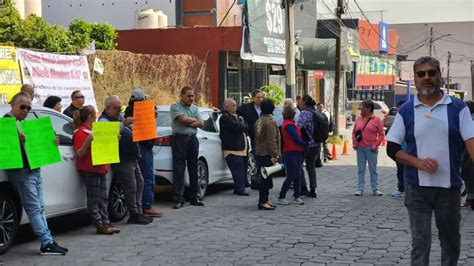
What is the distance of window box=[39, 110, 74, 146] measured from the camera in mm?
8531

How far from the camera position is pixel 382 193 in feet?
41.7

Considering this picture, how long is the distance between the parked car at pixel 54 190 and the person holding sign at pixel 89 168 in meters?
0.16

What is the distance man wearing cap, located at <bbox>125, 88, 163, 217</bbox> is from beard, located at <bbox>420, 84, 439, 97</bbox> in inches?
211

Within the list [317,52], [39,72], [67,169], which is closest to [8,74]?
[39,72]

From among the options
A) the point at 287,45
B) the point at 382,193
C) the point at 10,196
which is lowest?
the point at 382,193

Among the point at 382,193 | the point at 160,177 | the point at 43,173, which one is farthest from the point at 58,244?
the point at 382,193

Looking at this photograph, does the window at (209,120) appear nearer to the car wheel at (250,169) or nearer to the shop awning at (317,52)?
the car wheel at (250,169)

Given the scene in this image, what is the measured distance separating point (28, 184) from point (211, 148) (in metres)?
5.35

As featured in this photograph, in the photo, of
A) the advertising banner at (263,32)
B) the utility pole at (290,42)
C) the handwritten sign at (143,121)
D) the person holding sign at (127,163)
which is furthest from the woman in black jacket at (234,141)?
the advertising banner at (263,32)

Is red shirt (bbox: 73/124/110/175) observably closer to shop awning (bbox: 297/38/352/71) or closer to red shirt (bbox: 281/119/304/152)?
red shirt (bbox: 281/119/304/152)

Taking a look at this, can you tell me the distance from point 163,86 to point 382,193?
977 cm

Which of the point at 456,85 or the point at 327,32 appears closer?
the point at 327,32

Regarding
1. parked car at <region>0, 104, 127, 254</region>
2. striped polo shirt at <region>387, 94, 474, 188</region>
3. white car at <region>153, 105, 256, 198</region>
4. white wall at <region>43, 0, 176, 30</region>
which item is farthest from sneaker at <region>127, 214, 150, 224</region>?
white wall at <region>43, 0, 176, 30</region>

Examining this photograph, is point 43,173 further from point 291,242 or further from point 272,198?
point 272,198
